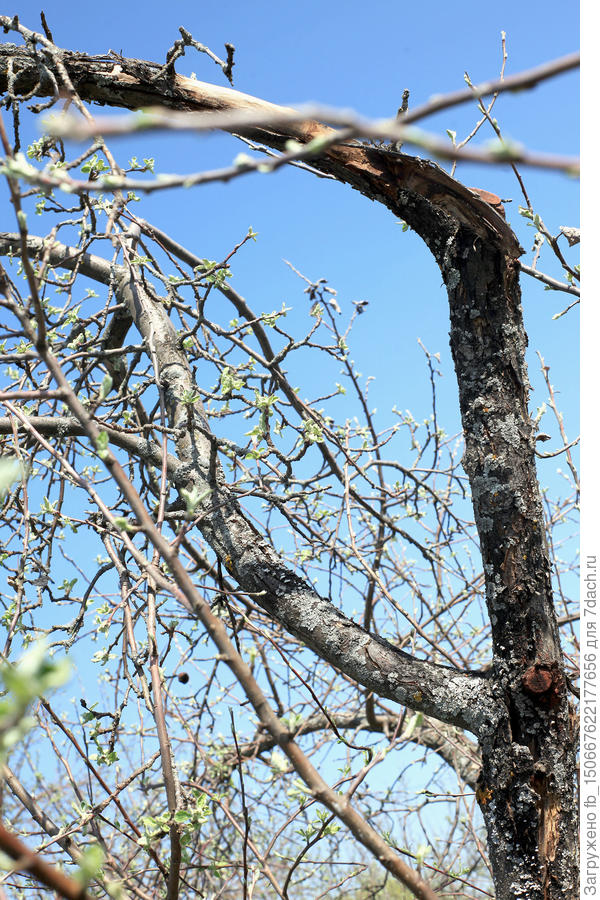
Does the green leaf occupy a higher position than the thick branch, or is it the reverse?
the thick branch

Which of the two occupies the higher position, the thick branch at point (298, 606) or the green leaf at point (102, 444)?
the thick branch at point (298, 606)

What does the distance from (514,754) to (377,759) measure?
0.93m

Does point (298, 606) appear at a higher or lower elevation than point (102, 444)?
higher

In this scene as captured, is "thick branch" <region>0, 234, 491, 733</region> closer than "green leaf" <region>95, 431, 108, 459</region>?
No

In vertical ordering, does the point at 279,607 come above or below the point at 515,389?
below

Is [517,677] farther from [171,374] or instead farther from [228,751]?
[228,751]

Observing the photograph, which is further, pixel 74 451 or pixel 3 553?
pixel 74 451

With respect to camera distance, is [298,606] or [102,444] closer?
[102,444]

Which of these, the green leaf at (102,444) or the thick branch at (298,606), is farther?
the thick branch at (298,606)

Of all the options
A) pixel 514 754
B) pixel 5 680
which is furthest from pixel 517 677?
pixel 5 680
